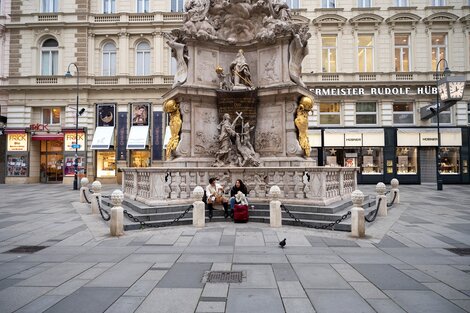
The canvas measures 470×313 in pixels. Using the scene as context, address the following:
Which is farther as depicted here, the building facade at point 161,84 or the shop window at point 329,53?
the shop window at point 329,53

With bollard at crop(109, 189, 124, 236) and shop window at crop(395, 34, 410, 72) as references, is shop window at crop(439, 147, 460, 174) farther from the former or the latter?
bollard at crop(109, 189, 124, 236)

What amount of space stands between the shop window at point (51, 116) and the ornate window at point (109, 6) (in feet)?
38.8

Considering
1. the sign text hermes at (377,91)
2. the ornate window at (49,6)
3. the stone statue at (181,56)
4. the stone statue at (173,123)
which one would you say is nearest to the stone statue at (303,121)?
the stone statue at (173,123)

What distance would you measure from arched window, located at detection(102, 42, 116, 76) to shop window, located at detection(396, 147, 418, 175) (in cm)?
3057

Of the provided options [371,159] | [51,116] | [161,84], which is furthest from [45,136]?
[371,159]

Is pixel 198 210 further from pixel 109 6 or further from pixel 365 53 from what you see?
pixel 109 6

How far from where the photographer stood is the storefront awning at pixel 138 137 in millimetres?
32812

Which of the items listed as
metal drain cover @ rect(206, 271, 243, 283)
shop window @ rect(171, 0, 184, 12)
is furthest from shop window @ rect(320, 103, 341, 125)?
metal drain cover @ rect(206, 271, 243, 283)

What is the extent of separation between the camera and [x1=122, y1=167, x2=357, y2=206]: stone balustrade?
1146 cm

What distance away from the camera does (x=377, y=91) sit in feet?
106

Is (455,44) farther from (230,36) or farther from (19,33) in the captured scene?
(19,33)

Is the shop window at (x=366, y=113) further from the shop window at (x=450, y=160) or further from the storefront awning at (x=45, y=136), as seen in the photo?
the storefront awning at (x=45, y=136)

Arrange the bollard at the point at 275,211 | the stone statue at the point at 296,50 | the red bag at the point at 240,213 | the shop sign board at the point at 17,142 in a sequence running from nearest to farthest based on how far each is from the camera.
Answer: the bollard at the point at 275,211
the red bag at the point at 240,213
the stone statue at the point at 296,50
the shop sign board at the point at 17,142

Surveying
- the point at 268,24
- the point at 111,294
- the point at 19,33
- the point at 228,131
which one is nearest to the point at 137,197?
the point at 228,131
